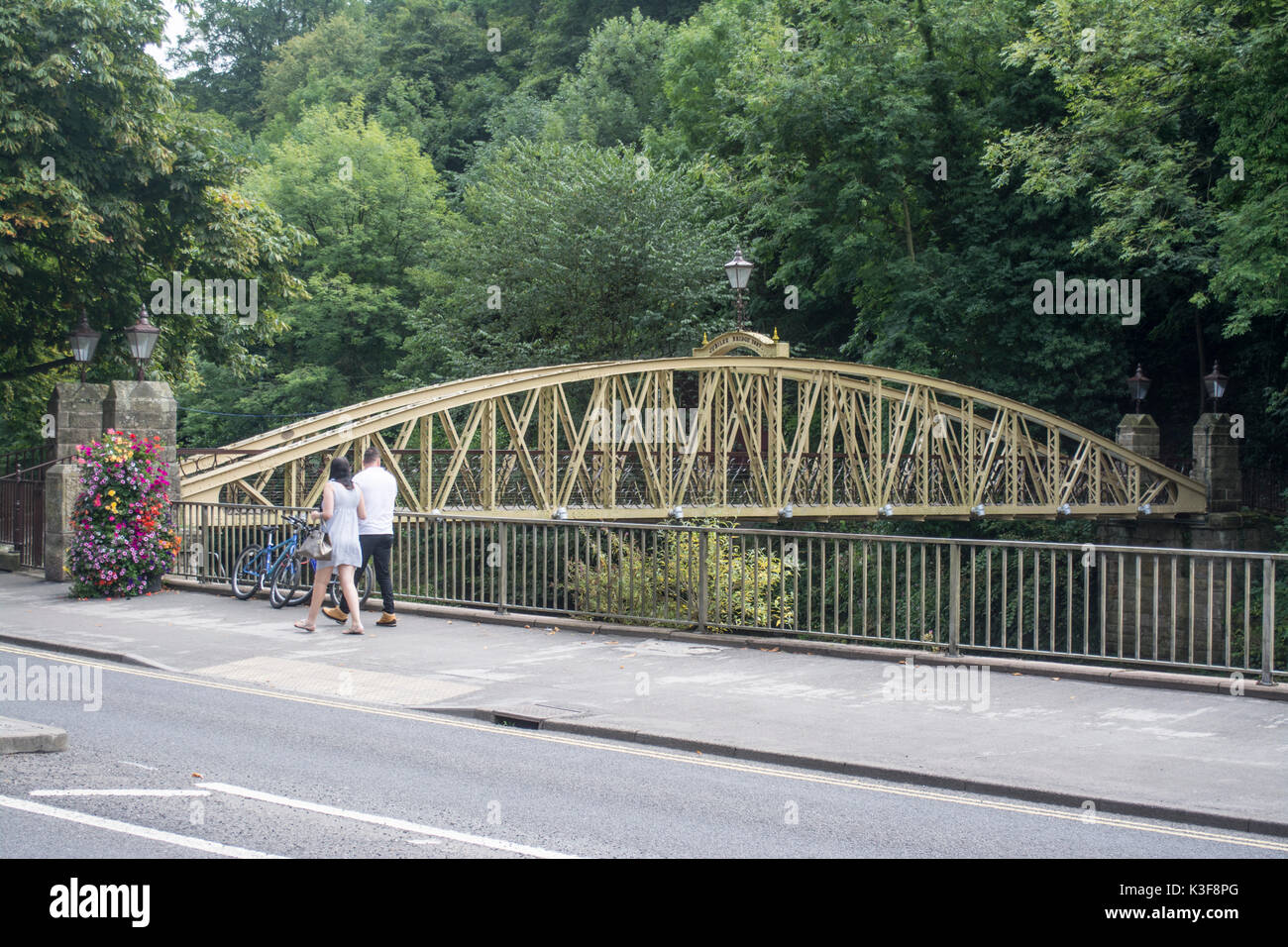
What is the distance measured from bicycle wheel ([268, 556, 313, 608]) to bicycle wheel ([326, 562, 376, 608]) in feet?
1.34

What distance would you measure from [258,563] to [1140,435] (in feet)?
110

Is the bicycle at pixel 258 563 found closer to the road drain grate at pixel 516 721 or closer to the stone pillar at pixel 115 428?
the stone pillar at pixel 115 428

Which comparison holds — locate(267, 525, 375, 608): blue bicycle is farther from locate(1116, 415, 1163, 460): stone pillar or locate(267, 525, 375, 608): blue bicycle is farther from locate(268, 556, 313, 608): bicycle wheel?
locate(1116, 415, 1163, 460): stone pillar

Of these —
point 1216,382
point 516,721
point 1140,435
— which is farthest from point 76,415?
point 1140,435

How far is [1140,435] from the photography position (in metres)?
43.0

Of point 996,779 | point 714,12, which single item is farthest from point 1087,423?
point 996,779

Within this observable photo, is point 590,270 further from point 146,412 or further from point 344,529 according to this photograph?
point 344,529

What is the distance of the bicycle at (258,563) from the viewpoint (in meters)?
17.2

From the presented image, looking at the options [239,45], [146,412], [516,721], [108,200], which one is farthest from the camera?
[239,45]

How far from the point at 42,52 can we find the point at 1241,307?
27587 millimetres
